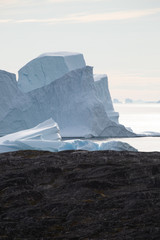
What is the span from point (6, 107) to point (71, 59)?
10459mm

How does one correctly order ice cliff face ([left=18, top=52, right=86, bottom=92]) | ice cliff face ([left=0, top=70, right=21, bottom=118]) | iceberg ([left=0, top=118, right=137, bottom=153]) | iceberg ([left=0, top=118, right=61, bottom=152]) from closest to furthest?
iceberg ([left=0, top=118, right=137, bottom=153]), iceberg ([left=0, top=118, right=61, bottom=152]), ice cliff face ([left=0, top=70, right=21, bottom=118]), ice cliff face ([left=18, top=52, right=86, bottom=92])

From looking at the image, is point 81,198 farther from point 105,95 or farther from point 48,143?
point 105,95

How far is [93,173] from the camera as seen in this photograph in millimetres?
7840

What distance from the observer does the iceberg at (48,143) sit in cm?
2244

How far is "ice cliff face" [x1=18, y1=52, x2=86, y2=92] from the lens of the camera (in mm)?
46562

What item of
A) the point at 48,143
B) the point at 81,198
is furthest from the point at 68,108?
the point at 81,198

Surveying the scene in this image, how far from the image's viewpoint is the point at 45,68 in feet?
154

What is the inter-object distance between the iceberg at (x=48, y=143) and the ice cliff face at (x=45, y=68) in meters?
18.1

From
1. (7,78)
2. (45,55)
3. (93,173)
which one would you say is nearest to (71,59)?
(45,55)

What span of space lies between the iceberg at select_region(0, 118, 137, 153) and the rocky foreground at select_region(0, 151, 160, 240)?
1308 cm

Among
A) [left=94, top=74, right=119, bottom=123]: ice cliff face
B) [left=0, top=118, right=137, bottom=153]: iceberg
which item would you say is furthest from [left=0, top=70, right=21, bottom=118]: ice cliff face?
[left=0, top=118, right=137, bottom=153]: iceberg

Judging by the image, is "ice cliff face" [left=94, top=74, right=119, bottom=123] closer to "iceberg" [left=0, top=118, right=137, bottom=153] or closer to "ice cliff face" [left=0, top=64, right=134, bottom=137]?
"ice cliff face" [left=0, top=64, right=134, bottom=137]

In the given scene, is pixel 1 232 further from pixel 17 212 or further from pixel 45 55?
pixel 45 55

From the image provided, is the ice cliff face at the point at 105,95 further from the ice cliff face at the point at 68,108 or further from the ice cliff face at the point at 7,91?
the ice cliff face at the point at 7,91
